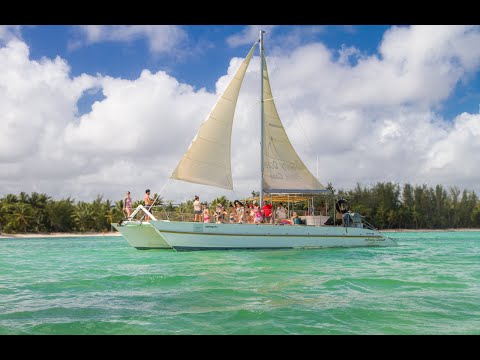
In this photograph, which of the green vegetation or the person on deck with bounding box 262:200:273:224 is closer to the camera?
the person on deck with bounding box 262:200:273:224

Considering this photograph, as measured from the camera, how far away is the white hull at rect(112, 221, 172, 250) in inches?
883

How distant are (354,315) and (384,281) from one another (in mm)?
4790

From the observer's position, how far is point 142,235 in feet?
78.2

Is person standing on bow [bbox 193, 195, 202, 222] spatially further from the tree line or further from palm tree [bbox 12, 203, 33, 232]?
palm tree [bbox 12, 203, 33, 232]

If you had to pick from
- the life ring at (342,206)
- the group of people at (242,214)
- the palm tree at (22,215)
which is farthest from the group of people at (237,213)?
the palm tree at (22,215)

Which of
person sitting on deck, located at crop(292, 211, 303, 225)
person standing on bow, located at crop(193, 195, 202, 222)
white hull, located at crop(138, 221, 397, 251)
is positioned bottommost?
white hull, located at crop(138, 221, 397, 251)

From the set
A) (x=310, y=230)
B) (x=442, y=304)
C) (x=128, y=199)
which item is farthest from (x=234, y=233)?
(x=442, y=304)

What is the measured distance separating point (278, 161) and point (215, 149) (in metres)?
3.94

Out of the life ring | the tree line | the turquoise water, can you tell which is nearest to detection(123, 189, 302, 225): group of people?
the life ring

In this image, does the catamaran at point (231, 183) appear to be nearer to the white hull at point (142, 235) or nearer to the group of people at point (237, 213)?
the white hull at point (142, 235)

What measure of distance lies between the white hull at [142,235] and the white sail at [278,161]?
614cm
